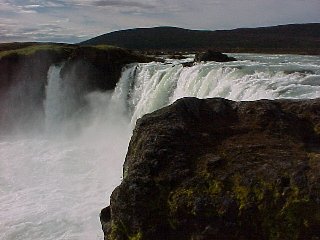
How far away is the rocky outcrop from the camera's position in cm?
3266

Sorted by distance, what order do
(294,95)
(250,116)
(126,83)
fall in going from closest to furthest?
(250,116) < (294,95) < (126,83)

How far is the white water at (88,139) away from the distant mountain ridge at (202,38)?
327ft

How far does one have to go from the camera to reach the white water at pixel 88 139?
1513cm

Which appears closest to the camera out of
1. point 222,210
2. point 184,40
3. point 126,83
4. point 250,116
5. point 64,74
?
point 222,210

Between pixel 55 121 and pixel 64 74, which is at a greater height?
pixel 64 74

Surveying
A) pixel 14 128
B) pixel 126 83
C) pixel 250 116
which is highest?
pixel 250 116

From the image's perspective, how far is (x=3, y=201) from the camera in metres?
17.7

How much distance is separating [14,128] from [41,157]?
35.5ft

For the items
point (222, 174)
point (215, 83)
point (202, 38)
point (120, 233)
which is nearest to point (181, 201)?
point (222, 174)

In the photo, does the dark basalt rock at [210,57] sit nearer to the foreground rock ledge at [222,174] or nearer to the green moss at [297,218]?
the foreground rock ledge at [222,174]

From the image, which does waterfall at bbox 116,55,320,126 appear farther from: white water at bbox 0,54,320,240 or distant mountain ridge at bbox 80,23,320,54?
distant mountain ridge at bbox 80,23,320,54

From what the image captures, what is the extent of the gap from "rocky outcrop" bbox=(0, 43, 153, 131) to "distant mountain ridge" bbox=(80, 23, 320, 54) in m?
97.1

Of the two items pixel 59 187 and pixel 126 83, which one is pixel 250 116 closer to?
pixel 59 187

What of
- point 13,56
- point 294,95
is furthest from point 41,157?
point 294,95
